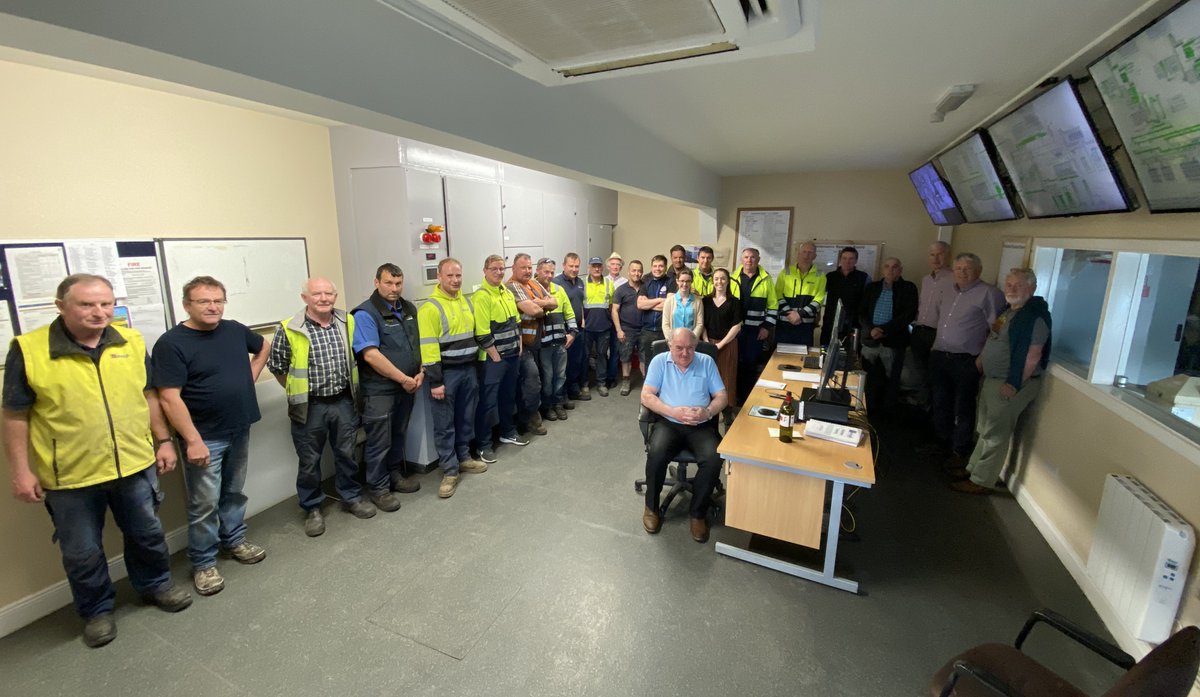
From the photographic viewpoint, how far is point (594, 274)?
17.9ft

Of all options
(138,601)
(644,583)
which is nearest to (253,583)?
(138,601)

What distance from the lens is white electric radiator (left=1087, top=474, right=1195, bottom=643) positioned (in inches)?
76.1

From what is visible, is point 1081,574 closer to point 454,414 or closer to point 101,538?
point 454,414

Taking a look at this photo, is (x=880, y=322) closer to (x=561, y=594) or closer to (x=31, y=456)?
(x=561, y=594)

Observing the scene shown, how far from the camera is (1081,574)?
2605 millimetres

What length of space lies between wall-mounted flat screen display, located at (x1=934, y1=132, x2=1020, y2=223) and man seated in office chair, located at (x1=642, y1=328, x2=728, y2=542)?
2517 mm

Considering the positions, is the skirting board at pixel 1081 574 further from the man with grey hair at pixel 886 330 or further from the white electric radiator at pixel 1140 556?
the man with grey hair at pixel 886 330

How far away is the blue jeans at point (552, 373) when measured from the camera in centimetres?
469

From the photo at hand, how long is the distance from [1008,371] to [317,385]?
4528 millimetres

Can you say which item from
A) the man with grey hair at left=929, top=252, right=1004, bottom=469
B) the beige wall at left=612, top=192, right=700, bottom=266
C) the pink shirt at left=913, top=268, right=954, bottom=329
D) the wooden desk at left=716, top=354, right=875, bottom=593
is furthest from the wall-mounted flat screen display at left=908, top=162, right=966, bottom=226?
the wooden desk at left=716, top=354, right=875, bottom=593

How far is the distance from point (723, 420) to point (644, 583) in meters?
2.37

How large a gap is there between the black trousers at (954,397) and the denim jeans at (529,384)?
3.39 meters

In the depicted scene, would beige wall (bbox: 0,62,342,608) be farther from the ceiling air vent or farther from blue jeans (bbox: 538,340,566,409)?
the ceiling air vent

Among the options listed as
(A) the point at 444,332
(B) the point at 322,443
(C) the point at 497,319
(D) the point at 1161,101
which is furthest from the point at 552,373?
(D) the point at 1161,101
